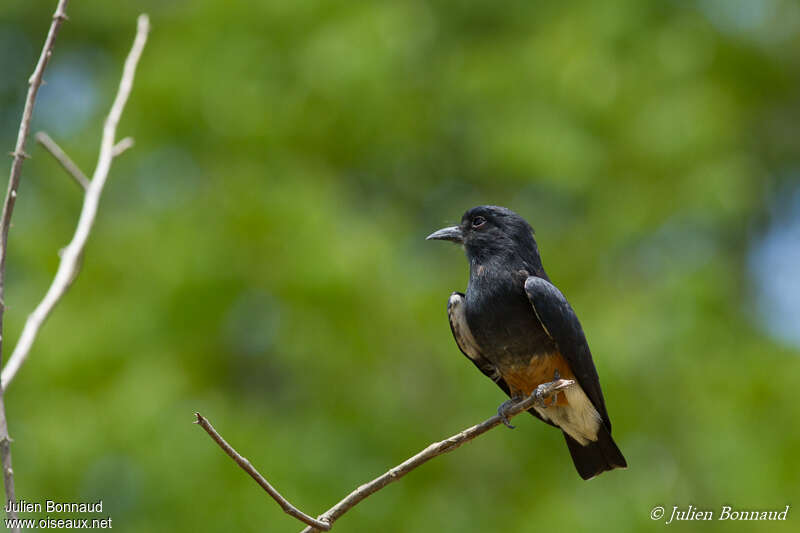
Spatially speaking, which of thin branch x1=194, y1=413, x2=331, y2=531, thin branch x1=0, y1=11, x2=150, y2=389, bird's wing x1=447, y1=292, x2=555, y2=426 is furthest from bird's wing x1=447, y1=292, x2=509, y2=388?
thin branch x1=194, y1=413, x2=331, y2=531

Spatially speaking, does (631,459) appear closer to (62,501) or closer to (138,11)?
(62,501)

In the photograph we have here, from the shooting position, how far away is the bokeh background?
6.41 meters

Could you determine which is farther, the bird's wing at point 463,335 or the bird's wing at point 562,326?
the bird's wing at point 463,335

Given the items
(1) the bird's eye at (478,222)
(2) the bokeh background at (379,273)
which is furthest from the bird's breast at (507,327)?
(2) the bokeh background at (379,273)

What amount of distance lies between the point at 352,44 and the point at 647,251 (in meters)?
3.10

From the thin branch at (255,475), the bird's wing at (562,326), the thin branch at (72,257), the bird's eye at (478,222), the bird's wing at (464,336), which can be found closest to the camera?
the thin branch at (255,475)

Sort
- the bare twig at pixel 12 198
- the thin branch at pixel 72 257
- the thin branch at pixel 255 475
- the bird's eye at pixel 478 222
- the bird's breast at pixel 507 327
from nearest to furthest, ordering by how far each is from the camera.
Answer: the bare twig at pixel 12 198
the thin branch at pixel 255 475
the thin branch at pixel 72 257
the bird's breast at pixel 507 327
the bird's eye at pixel 478 222

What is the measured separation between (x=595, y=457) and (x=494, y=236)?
1.09 meters

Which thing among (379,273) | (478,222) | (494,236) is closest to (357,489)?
(494,236)

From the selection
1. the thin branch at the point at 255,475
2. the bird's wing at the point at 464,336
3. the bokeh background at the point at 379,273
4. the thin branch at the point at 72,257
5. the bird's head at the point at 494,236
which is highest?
the bokeh background at the point at 379,273

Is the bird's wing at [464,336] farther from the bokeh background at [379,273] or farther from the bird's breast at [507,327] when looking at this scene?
the bokeh background at [379,273]

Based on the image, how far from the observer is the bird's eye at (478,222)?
4297mm

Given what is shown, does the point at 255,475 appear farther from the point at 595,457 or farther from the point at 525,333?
the point at 595,457

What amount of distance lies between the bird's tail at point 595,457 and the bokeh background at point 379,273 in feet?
7.03
